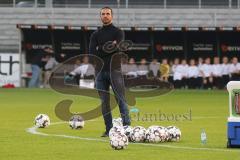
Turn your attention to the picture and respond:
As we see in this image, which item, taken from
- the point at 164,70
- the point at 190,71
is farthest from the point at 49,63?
the point at 190,71

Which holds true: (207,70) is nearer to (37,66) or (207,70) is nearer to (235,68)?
(235,68)

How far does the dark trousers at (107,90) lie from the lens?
16.4 meters

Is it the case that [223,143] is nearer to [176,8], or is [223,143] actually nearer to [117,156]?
[117,156]

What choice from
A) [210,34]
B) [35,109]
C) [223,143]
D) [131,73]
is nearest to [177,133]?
[223,143]

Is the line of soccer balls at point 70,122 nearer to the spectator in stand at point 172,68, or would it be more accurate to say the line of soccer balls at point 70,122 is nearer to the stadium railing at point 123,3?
the spectator in stand at point 172,68

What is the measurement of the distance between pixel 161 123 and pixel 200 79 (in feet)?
86.8

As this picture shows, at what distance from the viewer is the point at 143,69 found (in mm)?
45625

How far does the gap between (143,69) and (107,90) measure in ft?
95.3

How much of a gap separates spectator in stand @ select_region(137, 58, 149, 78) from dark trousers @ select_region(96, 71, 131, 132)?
91.7ft

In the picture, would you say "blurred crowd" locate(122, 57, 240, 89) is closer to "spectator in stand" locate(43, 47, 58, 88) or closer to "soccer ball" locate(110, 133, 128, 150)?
"spectator in stand" locate(43, 47, 58, 88)

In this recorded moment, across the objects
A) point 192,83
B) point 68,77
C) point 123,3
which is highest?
point 123,3

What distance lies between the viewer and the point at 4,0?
2002 inches

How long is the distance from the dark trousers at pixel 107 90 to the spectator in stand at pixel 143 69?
91.7 ft

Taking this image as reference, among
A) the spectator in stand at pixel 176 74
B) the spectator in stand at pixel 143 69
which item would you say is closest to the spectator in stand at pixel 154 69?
the spectator in stand at pixel 143 69
